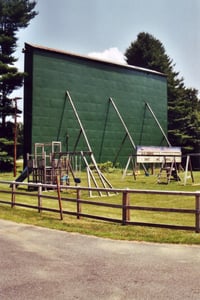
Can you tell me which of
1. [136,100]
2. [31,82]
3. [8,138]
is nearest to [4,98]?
[8,138]

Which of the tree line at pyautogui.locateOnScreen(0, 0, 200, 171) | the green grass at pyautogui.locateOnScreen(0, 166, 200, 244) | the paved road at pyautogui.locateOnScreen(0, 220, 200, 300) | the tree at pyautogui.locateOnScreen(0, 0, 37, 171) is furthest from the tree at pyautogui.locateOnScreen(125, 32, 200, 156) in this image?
the paved road at pyautogui.locateOnScreen(0, 220, 200, 300)

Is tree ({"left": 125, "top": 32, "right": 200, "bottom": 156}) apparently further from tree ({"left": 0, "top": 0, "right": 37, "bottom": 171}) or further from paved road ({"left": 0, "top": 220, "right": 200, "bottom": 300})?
paved road ({"left": 0, "top": 220, "right": 200, "bottom": 300})

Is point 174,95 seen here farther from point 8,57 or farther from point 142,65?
point 8,57

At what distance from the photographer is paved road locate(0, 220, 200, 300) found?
5.05 meters

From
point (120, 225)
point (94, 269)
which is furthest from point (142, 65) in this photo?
point (94, 269)

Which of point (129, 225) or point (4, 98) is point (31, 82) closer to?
point (4, 98)

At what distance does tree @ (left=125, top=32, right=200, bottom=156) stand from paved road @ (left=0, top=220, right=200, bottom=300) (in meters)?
44.8

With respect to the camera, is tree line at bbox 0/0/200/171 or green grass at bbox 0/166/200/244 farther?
tree line at bbox 0/0/200/171

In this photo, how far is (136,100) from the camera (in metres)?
40.8

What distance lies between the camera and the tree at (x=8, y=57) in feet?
120

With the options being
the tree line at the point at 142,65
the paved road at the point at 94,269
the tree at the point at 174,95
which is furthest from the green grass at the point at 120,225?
the tree at the point at 174,95

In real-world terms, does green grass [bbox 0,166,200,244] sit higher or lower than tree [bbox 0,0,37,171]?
lower

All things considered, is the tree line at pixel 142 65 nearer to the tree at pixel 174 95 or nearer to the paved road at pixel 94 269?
the tree at pixel 174 95

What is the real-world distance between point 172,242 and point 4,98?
33.1 metres
